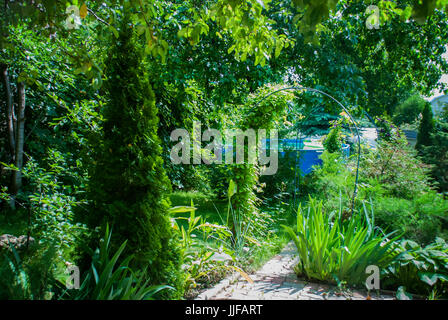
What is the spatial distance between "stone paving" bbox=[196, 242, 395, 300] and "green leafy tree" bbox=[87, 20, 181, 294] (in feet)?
2.16

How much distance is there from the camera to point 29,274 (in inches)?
79.2

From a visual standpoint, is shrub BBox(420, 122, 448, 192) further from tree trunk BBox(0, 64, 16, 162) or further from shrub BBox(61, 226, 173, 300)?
tree trunk BBox(0, 64, 16, 162)

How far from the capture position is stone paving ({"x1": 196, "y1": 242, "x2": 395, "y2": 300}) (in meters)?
2.95

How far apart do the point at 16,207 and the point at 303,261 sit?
198 inches

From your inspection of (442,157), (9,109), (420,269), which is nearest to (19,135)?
(9,109)

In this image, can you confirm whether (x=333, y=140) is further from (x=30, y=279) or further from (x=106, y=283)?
(x=30, y=279)

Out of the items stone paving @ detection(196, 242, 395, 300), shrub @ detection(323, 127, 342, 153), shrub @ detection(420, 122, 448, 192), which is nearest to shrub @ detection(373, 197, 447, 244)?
stone paving @ detection(196, 242, 395, 300)

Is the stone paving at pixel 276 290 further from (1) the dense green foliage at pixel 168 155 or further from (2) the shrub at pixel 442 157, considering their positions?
(2) the shrub at pixel 442 157

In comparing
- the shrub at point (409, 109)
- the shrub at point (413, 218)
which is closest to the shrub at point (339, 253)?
the shrub at point (413, 218)

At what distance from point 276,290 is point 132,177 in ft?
6.04

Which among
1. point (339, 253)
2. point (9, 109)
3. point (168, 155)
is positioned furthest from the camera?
point (168, 155)

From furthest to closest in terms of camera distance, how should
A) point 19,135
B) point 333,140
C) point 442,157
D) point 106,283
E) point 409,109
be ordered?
point 409,109, point 333,140, point 442,157, point 19,135, point 106,283

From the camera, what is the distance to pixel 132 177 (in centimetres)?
250

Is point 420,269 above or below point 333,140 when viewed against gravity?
below
